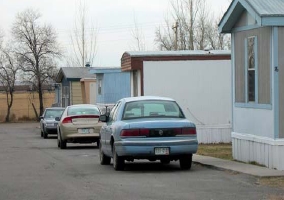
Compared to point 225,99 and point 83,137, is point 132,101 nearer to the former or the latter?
point 83,137

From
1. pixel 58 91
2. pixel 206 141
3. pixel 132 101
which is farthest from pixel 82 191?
pixel 58 91

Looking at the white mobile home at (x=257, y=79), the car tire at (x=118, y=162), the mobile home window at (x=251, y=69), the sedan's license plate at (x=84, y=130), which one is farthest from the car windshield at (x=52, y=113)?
the car tire at (x=118, y=162)

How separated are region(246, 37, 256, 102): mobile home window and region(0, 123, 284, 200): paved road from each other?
84.7 inches

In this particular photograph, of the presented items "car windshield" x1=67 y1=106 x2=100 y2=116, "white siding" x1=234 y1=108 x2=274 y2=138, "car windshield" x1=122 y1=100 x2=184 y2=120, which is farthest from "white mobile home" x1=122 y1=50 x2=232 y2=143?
"car windshield" x1=122 y1=100 x2=184 y2=120

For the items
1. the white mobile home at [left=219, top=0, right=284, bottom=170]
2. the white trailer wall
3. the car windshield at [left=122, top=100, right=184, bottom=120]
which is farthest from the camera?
the white trailer wall

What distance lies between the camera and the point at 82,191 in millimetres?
12180

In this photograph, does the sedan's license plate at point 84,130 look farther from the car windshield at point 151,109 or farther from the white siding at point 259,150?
the car windshield at point 151,109

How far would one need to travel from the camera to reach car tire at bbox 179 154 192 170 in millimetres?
15653

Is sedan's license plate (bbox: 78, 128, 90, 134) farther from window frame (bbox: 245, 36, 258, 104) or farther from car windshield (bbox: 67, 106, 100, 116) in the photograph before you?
window frame (bbox: 245, 36, 258, 104)

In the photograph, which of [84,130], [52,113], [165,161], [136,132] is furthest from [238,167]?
[52,113]

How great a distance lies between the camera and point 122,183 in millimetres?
13281

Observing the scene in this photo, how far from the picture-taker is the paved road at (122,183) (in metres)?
11.6

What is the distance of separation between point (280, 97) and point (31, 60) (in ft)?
164

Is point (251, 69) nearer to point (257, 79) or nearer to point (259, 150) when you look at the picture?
point (257, 79)
